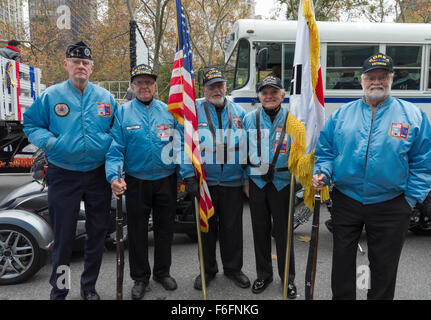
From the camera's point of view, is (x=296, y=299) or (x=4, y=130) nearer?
(x=296, y=299)

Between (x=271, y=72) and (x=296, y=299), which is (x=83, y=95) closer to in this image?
(x=296, y=299)

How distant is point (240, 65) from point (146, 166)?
4481mm

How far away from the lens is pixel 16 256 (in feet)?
11.2

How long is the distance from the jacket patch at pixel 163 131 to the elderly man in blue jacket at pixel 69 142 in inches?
17.5

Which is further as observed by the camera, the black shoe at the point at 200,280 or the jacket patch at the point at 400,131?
the black shoe at the point at 200,280

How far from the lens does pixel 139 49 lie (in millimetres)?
9242

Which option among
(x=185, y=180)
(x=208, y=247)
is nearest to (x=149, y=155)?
(x=185, y=180)

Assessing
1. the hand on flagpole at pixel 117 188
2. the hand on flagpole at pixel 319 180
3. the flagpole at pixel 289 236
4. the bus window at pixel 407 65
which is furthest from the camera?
the bus window at pixel 407 65

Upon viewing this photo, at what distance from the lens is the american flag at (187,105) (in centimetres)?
322

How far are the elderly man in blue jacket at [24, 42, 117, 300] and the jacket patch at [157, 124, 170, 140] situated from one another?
444 mm

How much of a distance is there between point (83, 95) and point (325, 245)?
3.43 metres

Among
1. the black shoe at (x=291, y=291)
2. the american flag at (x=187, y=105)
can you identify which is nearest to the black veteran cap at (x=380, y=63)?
the american flag at (x=187, y=105)

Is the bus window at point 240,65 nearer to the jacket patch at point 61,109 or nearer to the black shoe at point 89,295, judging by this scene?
the jacket patch at point 61,109

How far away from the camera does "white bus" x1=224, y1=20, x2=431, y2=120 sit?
6762 millimetres
